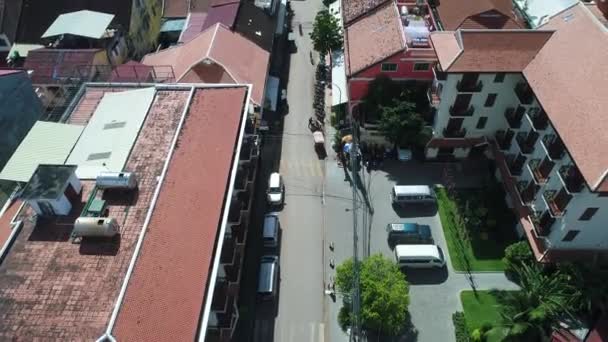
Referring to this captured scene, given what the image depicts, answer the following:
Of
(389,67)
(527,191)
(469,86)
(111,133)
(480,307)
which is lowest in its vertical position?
(480,307)

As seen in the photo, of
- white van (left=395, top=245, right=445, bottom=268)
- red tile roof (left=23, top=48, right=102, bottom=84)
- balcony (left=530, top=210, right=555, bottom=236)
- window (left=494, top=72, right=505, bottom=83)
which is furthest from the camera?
red tile roof (left=23, top=48, right=102, bottom=84)

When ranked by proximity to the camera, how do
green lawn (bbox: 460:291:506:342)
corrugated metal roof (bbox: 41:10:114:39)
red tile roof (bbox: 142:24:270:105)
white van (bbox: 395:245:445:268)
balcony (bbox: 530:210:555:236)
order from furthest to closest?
red tile roof (bbox: 142:24:270:105) → corrugated metal roof (bbox: 41:10:114:39) → white van (bbox: 395:245:445:268) → green lawn (bbox: 460:291:506:342) → balcony (bbox: 530:210:555:236)

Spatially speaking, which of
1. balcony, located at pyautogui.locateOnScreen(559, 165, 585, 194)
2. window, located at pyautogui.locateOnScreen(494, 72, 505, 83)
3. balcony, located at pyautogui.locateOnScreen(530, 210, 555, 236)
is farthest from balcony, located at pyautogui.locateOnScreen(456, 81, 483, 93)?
balcony, located at pyautogui.locateOnScreen(530, 210, 555, 236)

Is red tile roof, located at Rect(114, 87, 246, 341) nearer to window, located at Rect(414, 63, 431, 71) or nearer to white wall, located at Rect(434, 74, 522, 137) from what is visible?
window, located at Rect(414, 63, 431, 71)

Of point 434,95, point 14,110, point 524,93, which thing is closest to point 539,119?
point 524,93

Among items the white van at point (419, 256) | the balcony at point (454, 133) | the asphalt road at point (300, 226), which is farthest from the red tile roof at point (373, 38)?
the white van at point (419, 256)

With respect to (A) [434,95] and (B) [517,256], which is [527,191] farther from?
(A) [434,95]

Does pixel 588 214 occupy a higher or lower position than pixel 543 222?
lower

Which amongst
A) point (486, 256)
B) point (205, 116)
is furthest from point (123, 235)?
point (486, 256)
